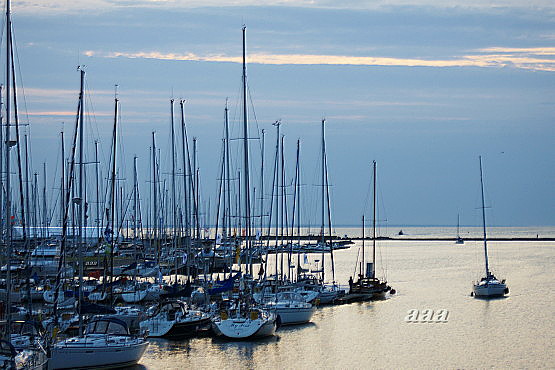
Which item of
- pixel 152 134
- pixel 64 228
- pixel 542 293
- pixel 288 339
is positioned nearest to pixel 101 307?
pixel 64 228

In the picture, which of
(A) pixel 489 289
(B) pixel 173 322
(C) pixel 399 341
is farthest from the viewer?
(A) pixel 489 289

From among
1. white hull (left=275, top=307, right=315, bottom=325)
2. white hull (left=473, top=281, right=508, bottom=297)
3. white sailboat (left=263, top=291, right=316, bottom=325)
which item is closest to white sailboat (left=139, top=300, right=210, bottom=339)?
white sailboat (left=263, top=291, right=316, bottom=325)

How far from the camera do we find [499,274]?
3971 inches

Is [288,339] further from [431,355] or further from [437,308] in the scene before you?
[437,308]

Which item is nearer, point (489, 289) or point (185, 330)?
point (185, 330)

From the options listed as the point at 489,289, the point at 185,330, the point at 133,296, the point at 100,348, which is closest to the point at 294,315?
the point at 185,330

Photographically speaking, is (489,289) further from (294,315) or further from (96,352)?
(96,352)

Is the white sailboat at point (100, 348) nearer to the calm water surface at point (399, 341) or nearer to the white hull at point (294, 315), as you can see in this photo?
the calm water surface at point (399, 341)

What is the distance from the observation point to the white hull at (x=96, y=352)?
34.3 meters

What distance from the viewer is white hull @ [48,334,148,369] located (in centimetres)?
3434

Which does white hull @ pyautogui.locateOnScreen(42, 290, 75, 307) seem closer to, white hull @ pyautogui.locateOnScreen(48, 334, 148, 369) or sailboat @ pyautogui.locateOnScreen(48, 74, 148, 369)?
sailboat @ pyautogui.locateOnScreen(48, 74, 148, 369)

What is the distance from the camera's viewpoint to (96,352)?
35062 mm

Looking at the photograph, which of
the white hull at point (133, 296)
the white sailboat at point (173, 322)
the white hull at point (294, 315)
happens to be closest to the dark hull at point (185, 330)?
the white sailboat at point (173, 322)

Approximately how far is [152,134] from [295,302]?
2628 cm
